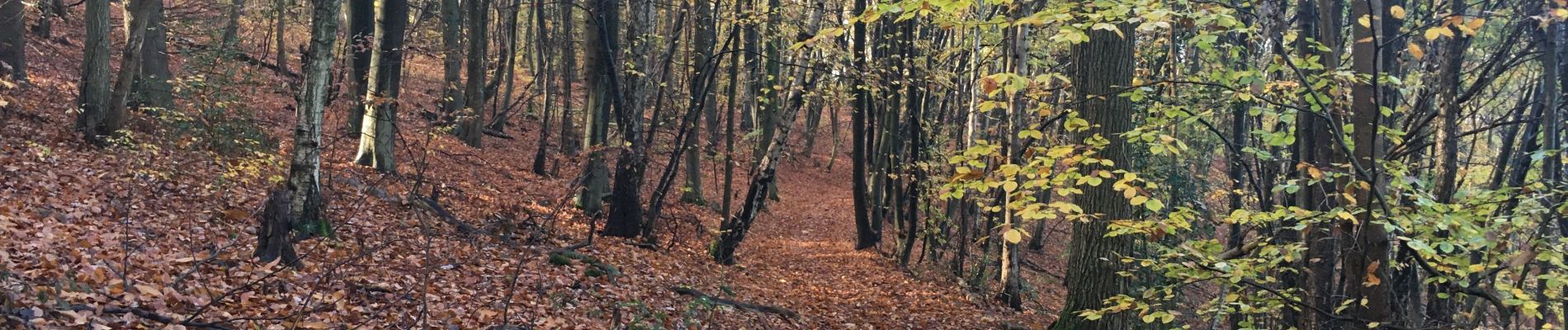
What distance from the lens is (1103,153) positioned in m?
6.47

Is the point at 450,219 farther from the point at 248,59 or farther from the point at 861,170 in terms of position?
the point at 248,59

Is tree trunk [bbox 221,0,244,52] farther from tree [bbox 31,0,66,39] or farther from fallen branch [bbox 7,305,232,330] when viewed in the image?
fallen branch [bbox 7,305,232,330]

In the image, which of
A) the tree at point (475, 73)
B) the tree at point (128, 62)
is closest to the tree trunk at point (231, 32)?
the tree at point (475, 73)

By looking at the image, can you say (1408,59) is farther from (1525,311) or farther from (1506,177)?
(1525,311)

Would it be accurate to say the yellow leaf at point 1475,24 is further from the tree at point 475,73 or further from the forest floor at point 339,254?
the tree at point 475,73

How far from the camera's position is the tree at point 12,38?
12281mm

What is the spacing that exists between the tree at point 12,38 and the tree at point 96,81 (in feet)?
9.06

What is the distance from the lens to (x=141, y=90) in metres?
12.1

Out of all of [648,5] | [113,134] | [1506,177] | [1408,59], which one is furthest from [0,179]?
[1506,177]

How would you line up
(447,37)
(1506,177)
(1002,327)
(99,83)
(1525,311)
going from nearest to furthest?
1. (1525,311)
2. (1506,177)
3. (99,83)
4. (1002,327)
5. (447,37)

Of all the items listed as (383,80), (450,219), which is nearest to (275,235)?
(450,219)

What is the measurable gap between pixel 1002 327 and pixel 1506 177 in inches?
229

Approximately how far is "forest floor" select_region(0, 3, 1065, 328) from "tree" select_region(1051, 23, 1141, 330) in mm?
3793

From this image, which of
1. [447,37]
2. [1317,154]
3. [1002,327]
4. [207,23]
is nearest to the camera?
[1317,154]
